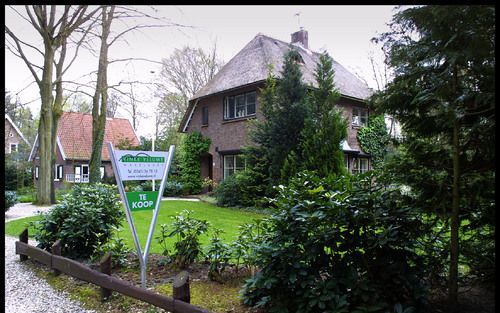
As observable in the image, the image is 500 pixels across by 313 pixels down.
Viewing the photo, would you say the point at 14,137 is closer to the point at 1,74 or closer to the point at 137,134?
the point at 137,134

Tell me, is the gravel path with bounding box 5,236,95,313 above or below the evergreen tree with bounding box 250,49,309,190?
below

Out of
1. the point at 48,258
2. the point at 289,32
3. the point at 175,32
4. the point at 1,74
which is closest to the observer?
the point at 1,74

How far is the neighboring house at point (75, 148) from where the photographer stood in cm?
3070

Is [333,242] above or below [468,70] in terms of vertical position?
below

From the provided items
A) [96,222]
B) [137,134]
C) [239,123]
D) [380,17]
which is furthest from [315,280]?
[137,134]

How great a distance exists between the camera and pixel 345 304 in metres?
3.01

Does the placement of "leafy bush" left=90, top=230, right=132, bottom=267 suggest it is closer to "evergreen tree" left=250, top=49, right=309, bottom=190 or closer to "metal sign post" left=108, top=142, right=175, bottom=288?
"metal sign post" left=108, top=142, right=175, bottom=288

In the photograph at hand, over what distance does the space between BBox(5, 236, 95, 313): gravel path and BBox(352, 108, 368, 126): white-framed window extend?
16.4 metres

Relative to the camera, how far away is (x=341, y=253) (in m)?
3.62

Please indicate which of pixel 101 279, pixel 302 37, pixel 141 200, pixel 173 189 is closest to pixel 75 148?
pixel 173 189

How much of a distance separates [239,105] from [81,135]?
20.2m

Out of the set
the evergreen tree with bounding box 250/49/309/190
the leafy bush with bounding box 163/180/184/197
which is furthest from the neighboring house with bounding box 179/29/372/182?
the evergreen tree with bounding box 250/49/309/190

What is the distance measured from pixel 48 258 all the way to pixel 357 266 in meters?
4.66

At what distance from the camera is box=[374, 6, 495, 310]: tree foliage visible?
10.3ft
